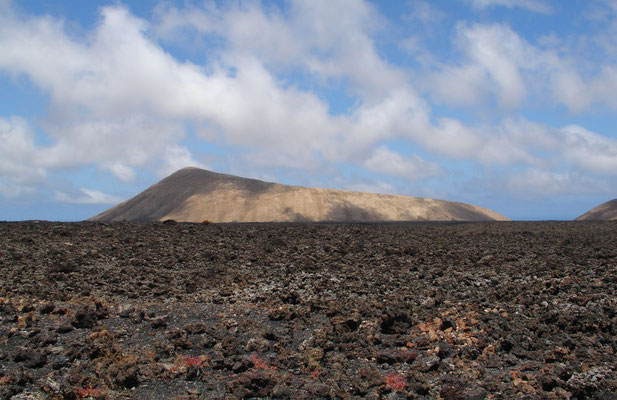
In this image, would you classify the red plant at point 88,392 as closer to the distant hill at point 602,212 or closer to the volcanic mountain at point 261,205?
the volcanic mountain at point 261,205

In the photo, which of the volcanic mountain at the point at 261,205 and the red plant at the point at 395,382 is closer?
the red plant at the point at 395,382

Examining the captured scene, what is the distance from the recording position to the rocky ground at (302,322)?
307 inches

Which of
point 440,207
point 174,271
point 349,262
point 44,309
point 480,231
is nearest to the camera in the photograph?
point 44,309

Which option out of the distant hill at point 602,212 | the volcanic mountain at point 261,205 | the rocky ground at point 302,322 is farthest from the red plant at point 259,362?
the distant hill at point 602,212

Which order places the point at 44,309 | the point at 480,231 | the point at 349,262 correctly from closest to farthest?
1. the point at 44,309
2. the point at 349,262
3. the point at 480,231

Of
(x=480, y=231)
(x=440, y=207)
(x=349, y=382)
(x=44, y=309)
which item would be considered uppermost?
(x=440, y=207)

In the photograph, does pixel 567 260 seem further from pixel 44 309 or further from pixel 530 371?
pixel 44 309

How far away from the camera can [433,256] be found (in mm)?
17594

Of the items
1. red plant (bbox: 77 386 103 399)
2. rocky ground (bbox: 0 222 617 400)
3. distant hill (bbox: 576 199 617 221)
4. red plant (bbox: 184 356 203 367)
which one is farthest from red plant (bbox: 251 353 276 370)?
distant hill (bbox: 576 199 617 221)

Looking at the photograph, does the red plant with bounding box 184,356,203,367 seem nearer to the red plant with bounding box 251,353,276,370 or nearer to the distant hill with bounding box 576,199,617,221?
the red plant with bounding box 251,353,276,370

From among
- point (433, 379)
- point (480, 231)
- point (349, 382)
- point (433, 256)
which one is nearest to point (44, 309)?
point (349, 382)

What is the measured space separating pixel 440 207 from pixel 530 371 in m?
79.7

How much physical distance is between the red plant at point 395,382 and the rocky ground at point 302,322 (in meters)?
0.03

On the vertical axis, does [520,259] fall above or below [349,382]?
above
